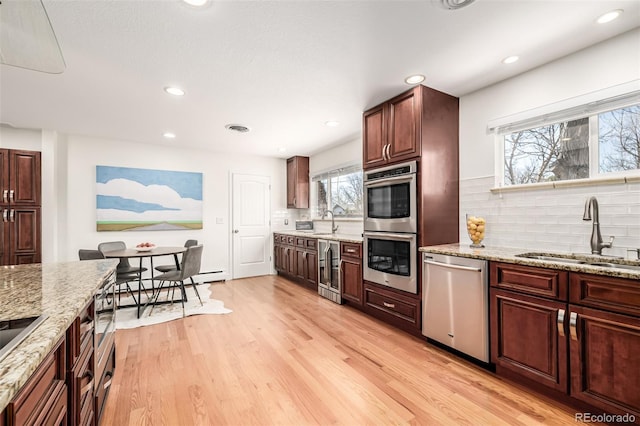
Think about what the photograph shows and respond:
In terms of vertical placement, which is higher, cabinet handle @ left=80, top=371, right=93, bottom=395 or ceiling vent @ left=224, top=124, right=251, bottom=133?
ceiling vent @ left=224, top=124, right=251, bottom=133

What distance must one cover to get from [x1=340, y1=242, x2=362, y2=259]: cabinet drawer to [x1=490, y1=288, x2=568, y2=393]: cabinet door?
1.59m

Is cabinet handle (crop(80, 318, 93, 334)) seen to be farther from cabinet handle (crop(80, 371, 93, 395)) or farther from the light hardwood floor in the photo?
the light hardwood floor

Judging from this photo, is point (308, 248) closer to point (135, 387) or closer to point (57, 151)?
point (135, 387)

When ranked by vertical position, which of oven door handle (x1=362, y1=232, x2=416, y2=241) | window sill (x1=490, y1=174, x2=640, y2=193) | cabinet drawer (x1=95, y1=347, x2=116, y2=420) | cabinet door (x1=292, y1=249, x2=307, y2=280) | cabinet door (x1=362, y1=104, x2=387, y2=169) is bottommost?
cabinet drawer (x1=95, y1=347, x2=116, y2=420)

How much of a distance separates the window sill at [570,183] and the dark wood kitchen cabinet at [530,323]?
866 millimetres

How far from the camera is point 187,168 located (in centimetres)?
502

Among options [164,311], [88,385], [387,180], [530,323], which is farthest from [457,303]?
[164,311]

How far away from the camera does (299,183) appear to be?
221 inches

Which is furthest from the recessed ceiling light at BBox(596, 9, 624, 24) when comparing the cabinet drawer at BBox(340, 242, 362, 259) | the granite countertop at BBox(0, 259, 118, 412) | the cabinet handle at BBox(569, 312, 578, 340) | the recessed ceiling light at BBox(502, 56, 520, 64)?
the granite countertop at BBox(0, 259, 118, 412)

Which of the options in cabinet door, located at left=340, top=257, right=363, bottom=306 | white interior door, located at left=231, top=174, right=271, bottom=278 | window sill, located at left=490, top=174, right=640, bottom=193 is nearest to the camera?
window sill, located at left=490, top=174, right=640, bottom=193

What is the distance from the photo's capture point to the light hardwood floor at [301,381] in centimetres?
167

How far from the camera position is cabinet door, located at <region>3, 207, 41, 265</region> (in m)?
3.58

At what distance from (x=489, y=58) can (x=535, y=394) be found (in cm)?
245

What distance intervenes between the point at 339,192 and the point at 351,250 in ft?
5.28
